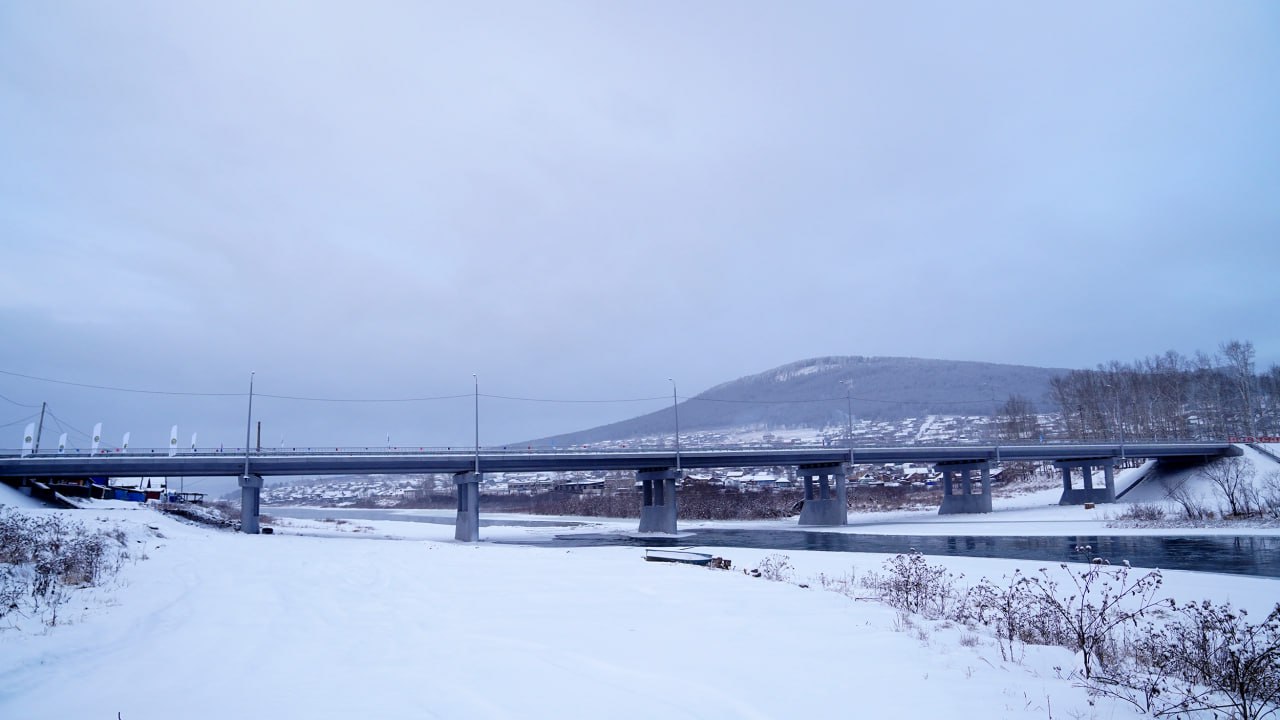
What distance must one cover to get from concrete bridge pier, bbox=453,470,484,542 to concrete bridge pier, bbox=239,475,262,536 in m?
16.8

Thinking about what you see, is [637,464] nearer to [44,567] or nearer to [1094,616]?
[44,567]

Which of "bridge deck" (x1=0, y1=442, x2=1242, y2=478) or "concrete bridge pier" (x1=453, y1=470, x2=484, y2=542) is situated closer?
"bridge deck" (x1=0, y1=442, x2=1242, y2=478)

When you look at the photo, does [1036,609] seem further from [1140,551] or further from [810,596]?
[1140,551]

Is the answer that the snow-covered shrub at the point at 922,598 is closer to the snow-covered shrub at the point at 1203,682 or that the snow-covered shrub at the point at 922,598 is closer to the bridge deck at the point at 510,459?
the snow-covered shrub at the point at 1203,682

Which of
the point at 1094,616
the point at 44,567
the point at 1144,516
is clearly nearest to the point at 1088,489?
the point at 1144,516

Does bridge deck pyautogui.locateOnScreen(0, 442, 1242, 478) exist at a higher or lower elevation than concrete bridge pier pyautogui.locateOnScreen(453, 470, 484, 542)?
higher

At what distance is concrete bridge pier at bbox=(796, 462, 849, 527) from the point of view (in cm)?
7724

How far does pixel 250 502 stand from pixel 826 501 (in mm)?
58626

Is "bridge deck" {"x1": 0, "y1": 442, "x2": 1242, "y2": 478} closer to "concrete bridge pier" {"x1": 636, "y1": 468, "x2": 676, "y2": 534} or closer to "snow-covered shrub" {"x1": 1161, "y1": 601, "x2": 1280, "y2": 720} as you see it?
"concrete bridge pier" {"x1": 636, "y1": 468, "x2": 676, "y2": 534}

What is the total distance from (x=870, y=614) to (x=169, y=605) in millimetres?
13739

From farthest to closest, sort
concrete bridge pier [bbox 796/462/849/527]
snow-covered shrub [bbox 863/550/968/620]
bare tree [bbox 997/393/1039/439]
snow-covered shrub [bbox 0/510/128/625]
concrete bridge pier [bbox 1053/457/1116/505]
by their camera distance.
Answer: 1. bare tree [bbox 997/393/1039/439]
2. concrete bridge pier [bbox 1053/457/1116/505]
3. concrete bridge pier [bbox 796/462/849/527]
4. snow-covered shrub [bbox 863/550/968/620]
5. snow-covered shrub [bbox 0/510/128/625]

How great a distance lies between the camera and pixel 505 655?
9727 mm

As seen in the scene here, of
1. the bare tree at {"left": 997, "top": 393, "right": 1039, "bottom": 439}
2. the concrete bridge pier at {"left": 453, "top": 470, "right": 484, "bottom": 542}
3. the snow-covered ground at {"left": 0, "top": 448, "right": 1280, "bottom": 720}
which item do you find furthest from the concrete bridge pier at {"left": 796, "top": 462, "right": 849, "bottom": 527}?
the bare tree at {"left": 997, "top": 393, "right": 1039, "bottom": 439}

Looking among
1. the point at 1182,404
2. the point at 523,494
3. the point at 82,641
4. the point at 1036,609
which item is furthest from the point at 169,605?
the point at 523,494
